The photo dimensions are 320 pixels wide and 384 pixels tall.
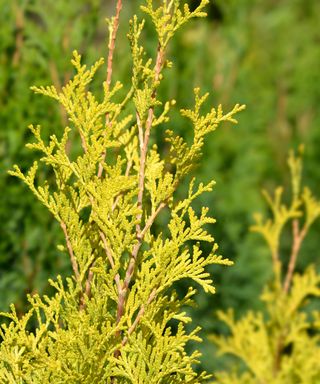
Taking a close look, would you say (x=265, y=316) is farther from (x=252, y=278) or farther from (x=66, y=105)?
(x=66, y=105)

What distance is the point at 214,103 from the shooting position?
6.18 meters

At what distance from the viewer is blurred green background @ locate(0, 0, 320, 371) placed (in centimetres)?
435

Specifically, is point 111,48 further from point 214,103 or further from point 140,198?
point 214,103

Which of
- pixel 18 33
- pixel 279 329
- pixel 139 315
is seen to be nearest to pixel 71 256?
pixel 139 315

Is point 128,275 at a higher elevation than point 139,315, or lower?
higher

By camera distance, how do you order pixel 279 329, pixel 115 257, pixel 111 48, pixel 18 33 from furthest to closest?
pixel 18 33 < pixel 279 329 < pixel 111 48 < pixel 115 257

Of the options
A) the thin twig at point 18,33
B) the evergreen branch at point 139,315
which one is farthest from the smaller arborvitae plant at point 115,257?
the thin twig at point 18,33

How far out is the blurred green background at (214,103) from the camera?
14.3 ft

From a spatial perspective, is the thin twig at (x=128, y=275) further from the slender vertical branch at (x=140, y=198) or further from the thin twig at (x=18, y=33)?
the thin twig at (x=18, y=33)

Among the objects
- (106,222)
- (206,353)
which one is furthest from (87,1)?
(106,222)

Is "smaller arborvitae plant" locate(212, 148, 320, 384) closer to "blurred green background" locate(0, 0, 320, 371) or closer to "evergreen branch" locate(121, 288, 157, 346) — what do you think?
"blurred green background" locate(0, 0, 320, 371)

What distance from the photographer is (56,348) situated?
2.50 metres

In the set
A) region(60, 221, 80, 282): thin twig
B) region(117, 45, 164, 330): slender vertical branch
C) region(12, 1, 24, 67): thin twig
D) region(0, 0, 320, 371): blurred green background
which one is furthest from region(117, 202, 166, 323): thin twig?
region(12, 1, 24, 67): thin twig

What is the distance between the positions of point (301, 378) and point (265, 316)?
2.46 metres
